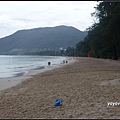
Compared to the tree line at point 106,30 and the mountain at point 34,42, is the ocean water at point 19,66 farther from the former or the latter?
the mountain at point 34,42

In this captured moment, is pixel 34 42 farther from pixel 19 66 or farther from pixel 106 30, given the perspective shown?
pixel 106 30

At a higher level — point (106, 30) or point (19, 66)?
point (106, 30)

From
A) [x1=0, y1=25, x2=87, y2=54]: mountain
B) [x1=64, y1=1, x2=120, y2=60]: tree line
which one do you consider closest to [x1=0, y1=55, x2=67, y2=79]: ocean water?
[x1=64, y1=1, x2=120, y2=60]: tree line

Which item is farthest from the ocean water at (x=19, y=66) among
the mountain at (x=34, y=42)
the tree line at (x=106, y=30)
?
the mountain at (x=34, y=42)

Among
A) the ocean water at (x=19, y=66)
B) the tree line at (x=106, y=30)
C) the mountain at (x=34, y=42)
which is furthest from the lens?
the mountain at (x=34, y=42)

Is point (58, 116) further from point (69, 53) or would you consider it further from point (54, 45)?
point (54, 45)

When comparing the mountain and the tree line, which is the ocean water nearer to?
the tree line

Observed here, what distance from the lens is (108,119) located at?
3996 mm

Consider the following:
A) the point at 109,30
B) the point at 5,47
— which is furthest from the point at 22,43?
the point at 109,30

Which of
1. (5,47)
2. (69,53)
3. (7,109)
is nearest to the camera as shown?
(7,109)

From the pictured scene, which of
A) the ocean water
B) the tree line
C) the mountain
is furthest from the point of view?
the mountain

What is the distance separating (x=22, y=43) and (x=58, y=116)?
192620 mm

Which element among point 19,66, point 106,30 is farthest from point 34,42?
point 106,30

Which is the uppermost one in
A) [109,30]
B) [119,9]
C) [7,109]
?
[119,9]
